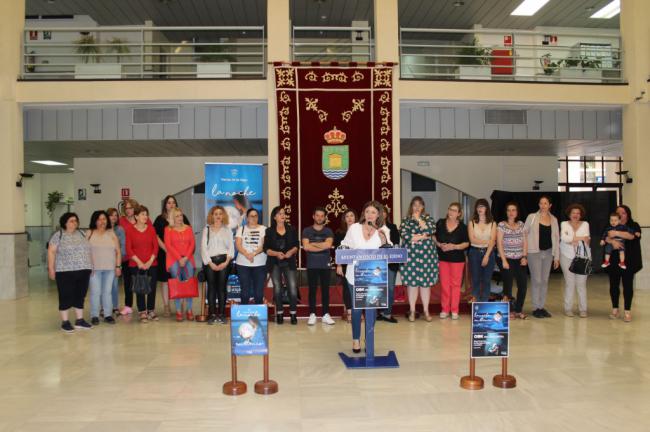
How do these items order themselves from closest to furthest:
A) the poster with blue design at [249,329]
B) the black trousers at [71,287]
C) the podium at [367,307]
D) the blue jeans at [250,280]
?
1. the poster with blue design at [249,329]
2. the podium at [367,307]
3. the black trousers at [71,287]
4. the blue jeans at [250,280]

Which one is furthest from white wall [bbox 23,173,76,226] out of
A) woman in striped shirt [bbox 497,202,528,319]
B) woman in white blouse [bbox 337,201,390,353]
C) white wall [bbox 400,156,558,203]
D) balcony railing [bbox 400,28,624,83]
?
woman in white blouse [bbox 337,201,390,353]

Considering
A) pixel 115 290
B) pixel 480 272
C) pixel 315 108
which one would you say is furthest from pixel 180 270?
pixel 480 272

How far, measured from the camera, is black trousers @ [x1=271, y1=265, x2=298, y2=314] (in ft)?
21.1

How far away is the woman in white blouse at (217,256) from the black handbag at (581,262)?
408 cm

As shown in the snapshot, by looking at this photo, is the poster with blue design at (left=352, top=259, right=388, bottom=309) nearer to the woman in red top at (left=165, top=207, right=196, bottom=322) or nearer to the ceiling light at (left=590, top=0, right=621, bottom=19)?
the woman in red top at (left=165, top=207, right=196, bottom=322)

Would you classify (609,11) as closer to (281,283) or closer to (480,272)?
(480,272)

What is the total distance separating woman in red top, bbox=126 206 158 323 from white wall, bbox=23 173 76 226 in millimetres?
13554

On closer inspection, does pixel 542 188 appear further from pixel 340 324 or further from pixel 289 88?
pixel 340 324

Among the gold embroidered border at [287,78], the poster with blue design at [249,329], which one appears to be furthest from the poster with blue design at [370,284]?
the gold embroidered border at [287,78]

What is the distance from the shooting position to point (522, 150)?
11.4 metres

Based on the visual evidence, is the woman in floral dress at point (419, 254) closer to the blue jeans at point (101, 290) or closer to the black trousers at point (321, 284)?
the black trousers at point (321, 284)

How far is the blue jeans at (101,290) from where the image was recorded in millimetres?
6477

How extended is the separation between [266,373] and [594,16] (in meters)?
11.8

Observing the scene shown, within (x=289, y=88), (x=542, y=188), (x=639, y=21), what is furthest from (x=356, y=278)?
(x=542, y=188)
